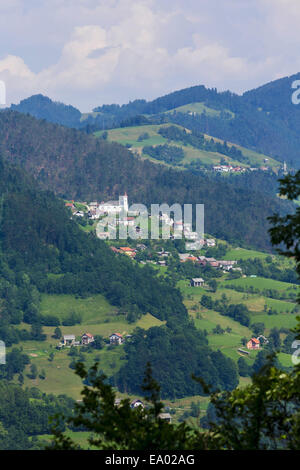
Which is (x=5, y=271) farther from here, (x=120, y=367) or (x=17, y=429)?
(x=17, y=429)

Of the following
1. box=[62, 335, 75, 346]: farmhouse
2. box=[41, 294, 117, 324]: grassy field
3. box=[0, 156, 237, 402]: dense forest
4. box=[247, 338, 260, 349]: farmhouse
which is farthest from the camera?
box=[41, 294, 117, 324]: grassy field

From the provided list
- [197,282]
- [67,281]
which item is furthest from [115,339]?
[197,282]

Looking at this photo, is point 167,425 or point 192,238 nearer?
point 167,425

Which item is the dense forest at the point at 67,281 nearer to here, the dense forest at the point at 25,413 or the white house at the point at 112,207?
the dense forest at the point at 25,413

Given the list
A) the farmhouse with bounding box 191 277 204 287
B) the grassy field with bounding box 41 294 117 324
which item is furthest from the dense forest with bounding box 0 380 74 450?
the farmhouse with bounding box 191 277 204 287

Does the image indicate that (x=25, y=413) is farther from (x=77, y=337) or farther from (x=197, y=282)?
(x=197, y=282)

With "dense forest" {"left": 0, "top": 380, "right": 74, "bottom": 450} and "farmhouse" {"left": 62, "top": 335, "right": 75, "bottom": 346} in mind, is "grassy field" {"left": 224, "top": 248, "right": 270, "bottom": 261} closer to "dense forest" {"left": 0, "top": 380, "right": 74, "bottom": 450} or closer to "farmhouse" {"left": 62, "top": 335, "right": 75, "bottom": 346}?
"farmhouse" {"left": 62, "top": 335, "right": 75, "bottom": 346}

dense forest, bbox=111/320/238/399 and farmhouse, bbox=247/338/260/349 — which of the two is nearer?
dense forest, bbox=111/320/238/399

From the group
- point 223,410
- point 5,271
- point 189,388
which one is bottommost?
point 189,388

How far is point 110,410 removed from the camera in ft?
49.8
